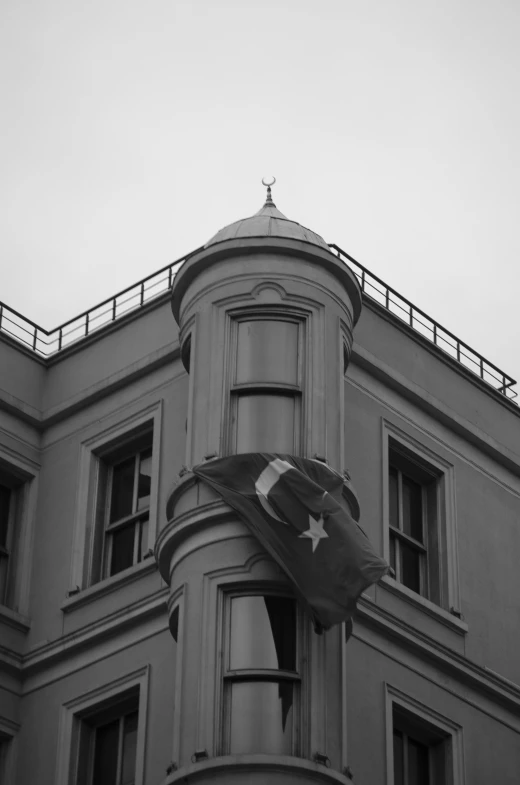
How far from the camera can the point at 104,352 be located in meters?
37.8

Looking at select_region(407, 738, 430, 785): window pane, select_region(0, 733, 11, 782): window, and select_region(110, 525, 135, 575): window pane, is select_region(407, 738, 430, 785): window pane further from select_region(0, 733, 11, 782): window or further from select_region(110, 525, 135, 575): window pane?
select_region(0, 733, 11, 782): window

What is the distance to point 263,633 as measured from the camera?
3011 centimetres

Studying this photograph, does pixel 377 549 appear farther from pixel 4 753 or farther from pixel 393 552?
pixel 4 753

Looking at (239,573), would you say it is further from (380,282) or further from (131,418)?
(380,282)

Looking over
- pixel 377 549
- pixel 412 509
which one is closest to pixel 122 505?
pixel 377 549

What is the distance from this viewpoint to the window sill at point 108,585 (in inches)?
1331

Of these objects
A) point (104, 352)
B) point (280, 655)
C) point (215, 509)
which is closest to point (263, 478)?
point (215, 509)

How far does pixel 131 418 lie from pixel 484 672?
25.6ft

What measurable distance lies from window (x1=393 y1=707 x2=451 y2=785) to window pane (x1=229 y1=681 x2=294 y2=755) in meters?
3.82

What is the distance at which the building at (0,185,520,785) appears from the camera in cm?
3016

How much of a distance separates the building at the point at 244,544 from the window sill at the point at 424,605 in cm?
4

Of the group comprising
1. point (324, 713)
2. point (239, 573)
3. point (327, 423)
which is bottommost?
point (324, 713)

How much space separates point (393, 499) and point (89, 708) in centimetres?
680

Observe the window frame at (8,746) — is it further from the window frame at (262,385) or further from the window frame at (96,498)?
the window frame at (262,385)
